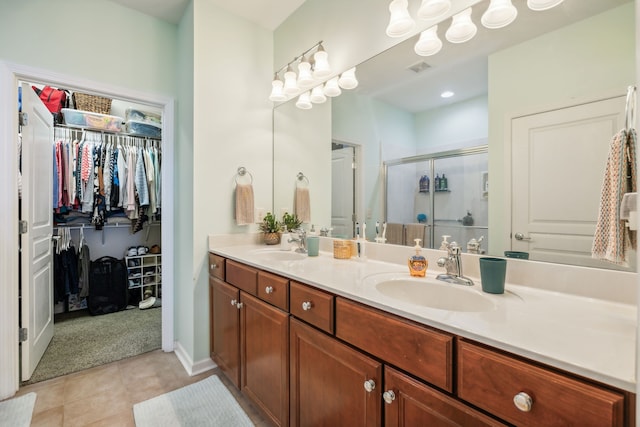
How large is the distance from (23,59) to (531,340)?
111 inches

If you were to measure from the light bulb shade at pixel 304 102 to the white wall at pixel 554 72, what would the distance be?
123cm

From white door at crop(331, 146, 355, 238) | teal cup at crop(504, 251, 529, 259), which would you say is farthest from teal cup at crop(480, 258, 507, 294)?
white door at crop(331, 146, 355, 238)

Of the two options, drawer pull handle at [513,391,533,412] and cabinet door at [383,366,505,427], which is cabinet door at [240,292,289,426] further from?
drawer pull handle at [513,391,533,412]

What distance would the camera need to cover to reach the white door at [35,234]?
1.87 metres

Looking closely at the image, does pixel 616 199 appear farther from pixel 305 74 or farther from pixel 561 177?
pixel 305 74

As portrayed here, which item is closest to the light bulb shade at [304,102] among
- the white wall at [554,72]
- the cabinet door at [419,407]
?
the white wall at [554,72]

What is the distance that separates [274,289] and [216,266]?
0.74 meters

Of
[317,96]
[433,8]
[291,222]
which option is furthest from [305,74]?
[291,222]

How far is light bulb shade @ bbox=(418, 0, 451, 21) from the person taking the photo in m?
1.24

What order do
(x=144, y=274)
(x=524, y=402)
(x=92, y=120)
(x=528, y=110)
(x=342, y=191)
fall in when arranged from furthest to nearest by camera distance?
Result: (x=144, y=274) → (x=92, y=120) → (x=342, y=191) → (x=528, y=110) → (x=524, y=402)

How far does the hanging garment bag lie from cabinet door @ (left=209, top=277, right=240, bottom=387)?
189 cm

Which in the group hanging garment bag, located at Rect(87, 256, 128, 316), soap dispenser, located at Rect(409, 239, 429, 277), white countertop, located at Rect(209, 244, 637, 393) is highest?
soap dispenser, located at Rect(409, 239, 429, 277)

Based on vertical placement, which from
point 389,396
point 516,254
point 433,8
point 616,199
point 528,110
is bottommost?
point 389,396

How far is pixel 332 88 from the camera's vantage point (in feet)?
6.29
